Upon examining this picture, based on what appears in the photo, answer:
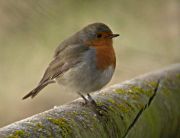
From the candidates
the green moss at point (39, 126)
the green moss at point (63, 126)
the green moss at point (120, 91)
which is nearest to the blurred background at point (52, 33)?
the green moss at point (120, 91)

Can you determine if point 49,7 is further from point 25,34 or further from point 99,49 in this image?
point 99,49

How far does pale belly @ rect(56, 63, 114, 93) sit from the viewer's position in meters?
5.54

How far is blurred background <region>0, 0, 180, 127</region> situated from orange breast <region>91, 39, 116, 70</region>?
28cm

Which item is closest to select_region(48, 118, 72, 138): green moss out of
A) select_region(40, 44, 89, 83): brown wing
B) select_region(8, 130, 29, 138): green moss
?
select_region(8, 130, 29, 138): green moss

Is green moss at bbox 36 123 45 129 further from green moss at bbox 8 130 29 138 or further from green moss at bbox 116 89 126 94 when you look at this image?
green moss at bbox 116 89 126 94

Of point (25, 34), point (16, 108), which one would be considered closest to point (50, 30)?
point (25, 34)

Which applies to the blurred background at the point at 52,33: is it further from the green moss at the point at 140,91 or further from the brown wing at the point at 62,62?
the green moss at the point at 140,91

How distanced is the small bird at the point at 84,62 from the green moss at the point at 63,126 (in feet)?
6.38

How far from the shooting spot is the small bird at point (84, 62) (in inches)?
220

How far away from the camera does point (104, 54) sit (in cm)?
576

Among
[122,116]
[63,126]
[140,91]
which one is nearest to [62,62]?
[140,91]

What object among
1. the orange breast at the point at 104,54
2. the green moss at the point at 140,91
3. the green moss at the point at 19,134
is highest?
the green moss at the point at 19,134

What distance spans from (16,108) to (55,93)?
118cm

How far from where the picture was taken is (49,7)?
4.51m
